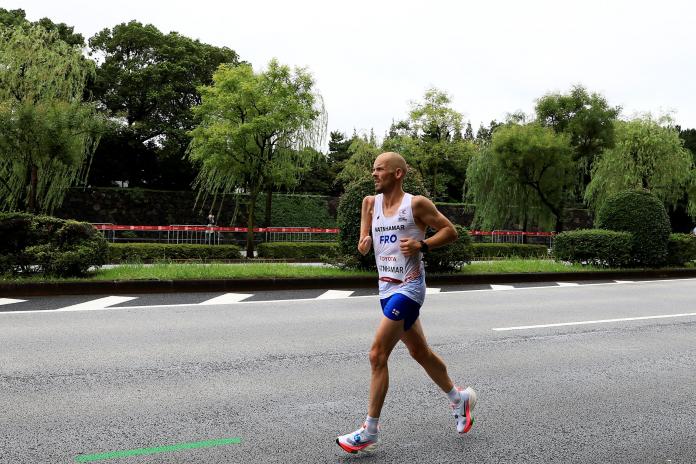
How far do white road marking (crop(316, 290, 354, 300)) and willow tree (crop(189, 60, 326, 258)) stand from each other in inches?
395

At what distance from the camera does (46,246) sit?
39.7ft

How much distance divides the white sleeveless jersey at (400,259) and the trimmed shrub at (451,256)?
10914 mm

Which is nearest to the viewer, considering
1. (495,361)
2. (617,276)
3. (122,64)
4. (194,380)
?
(194,380)

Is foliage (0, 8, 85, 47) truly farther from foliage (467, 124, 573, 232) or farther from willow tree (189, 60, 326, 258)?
foliage (467, 124, 573, 232)

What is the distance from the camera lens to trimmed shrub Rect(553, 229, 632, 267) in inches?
712

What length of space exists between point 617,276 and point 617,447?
1484cm

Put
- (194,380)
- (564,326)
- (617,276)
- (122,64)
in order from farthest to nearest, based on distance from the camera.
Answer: (122,64), (617,276), (564,326), (194,380)

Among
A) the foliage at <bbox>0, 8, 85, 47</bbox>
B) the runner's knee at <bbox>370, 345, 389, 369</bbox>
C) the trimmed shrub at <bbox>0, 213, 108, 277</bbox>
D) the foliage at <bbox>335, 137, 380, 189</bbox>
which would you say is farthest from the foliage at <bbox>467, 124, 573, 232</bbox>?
the runner's knee at <bbox>370, 345, 389, 369</bbox>

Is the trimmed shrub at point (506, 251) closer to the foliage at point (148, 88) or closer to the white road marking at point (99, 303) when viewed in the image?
the white road marking at point (99, 303)

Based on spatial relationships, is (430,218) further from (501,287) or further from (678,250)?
(678,250)

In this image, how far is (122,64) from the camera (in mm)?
38750

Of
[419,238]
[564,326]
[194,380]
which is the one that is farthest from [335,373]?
[564,326]

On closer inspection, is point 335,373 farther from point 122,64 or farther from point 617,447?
point 122,64

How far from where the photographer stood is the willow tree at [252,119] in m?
21.8
